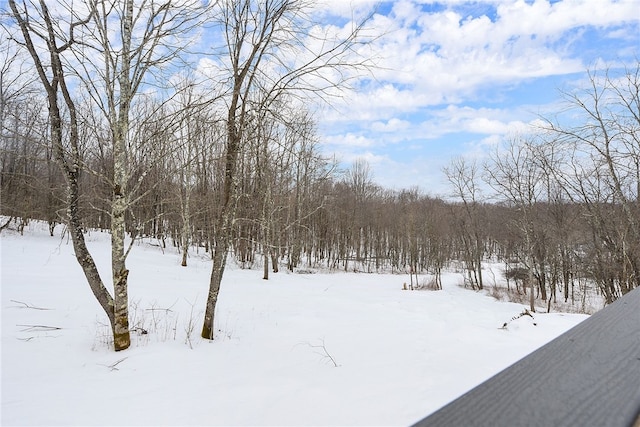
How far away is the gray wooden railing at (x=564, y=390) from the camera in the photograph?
604mm

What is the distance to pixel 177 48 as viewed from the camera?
A: 4980mm

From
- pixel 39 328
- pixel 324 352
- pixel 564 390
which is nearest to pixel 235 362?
pixel 324 352

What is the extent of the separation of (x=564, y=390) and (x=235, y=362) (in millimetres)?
4835

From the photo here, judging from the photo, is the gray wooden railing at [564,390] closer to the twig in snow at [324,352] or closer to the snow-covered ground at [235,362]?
the snow-covered ground at [235,362]

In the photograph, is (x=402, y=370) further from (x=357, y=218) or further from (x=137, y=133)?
(x=357, y=218)

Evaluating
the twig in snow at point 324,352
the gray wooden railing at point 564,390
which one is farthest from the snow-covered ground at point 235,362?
the gray wooden railing at point 564,390

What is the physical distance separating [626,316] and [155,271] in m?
15.1

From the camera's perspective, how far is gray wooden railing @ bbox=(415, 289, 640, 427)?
23.8 inches

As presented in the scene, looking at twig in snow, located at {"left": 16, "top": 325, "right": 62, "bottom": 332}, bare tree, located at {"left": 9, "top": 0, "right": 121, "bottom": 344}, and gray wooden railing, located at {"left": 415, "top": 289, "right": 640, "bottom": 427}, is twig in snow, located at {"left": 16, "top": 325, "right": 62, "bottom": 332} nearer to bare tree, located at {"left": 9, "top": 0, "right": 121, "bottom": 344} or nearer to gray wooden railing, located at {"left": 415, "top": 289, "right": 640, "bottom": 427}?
bare tree, located at {"left": 9, "top": 0, "right": 121, "bottom": 344}

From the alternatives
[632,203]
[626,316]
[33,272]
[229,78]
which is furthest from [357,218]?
[626,316]

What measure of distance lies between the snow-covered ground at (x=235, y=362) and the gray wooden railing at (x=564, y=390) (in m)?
2.61

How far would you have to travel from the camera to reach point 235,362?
482 cm

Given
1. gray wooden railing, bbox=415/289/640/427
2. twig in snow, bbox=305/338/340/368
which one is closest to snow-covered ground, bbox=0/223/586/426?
twig in snow, bbox=305/338/340/368

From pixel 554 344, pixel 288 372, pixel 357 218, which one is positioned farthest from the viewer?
pixel 357 218
